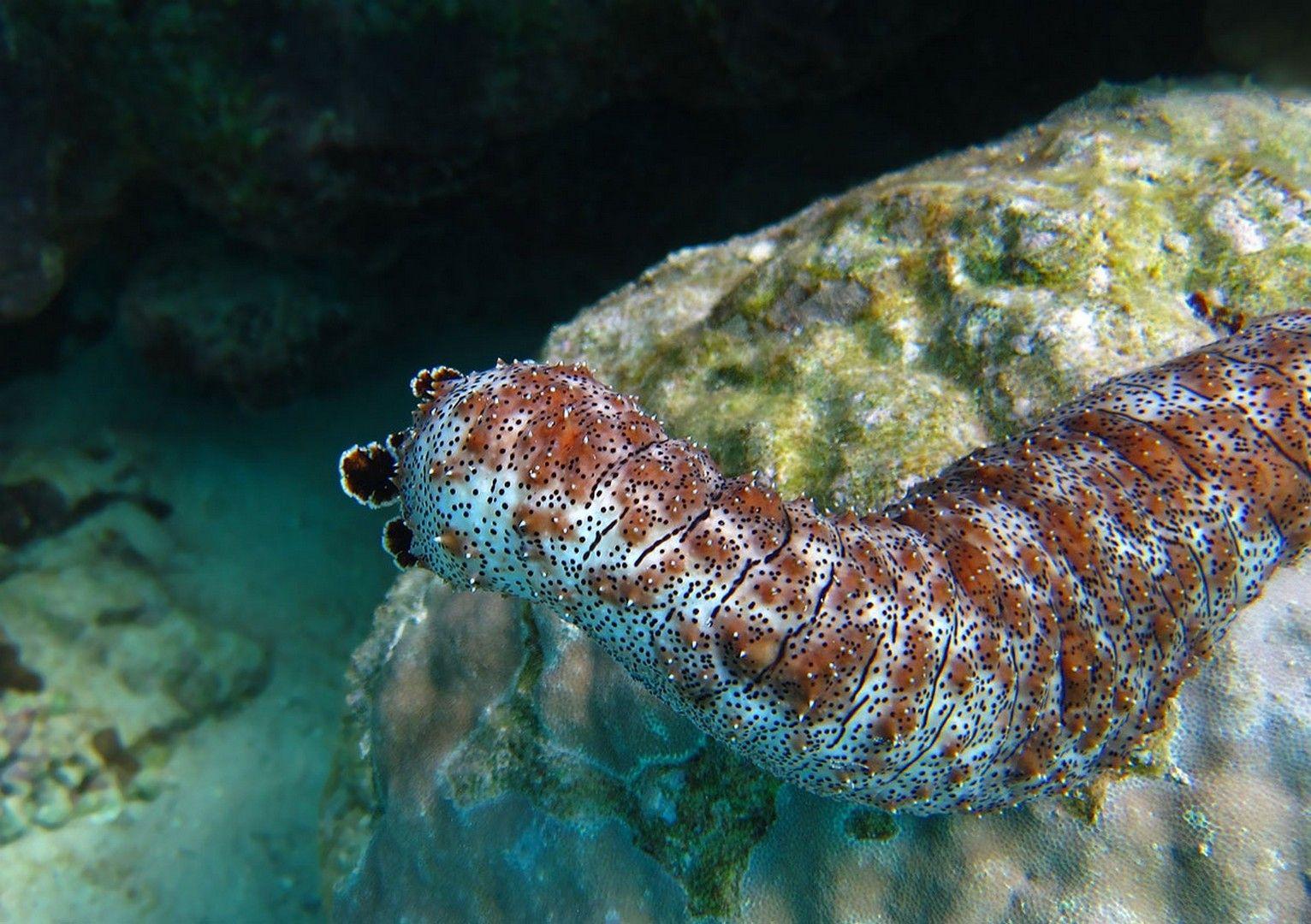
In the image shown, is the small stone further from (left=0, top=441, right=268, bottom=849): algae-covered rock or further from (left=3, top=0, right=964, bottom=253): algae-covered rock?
(left=3, top=0, right=964, bottom=253): algae-covered rock

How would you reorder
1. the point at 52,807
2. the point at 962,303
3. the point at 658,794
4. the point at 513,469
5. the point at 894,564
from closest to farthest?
the point at 513,469 → the point at 894,564 → the point at 658,794 → the point at 962,303 → the point at 52,807

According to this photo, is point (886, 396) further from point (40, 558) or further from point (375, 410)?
point (40, 558)

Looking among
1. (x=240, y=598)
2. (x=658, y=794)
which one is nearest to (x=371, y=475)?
(x=658, y=794)

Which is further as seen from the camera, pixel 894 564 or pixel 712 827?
pixel 712 827

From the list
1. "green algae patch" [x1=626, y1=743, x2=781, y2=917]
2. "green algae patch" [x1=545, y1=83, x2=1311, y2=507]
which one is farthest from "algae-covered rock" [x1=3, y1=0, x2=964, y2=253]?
"green algae patch" [x1=626, y1=743, x2=781, y2=917]

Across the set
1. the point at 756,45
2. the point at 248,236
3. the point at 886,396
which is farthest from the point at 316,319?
the point at 886,396

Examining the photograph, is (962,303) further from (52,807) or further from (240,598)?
(52,807)

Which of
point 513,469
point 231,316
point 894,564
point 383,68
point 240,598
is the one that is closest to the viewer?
point 513,469
